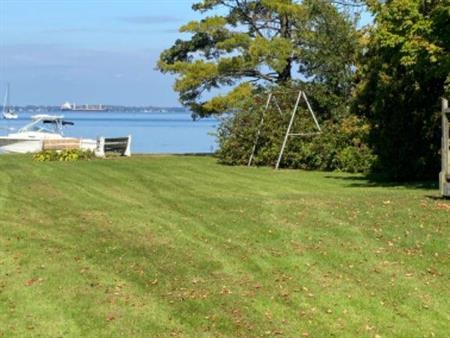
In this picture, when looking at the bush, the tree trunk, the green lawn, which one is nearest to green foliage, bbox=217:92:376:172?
the bush

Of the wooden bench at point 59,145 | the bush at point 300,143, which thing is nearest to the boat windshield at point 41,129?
the wooden bench at point 59,145

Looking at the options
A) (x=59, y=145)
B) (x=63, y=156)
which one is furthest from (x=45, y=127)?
(x=63, y=156)

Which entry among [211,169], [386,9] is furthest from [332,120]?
[386,9]

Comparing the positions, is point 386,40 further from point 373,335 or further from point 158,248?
point 373,335

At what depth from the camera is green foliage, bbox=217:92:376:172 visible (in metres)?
21.5

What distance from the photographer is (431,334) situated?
5664mm

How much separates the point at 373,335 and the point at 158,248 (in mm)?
→ 3568

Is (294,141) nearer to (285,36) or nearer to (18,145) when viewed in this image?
(285,36)

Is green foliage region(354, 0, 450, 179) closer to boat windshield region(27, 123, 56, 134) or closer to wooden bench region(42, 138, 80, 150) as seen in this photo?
wooden bench region(42, 138, 80, 150)

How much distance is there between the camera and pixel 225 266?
25.4 feet

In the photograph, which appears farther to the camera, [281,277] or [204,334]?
[281,277]

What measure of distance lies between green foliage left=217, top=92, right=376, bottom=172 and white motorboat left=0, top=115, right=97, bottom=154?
6422 millimetres

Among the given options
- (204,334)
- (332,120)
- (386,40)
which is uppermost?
(386,40)

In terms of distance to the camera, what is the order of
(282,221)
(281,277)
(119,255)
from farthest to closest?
(282,221) → (119,255) → (281,277)
